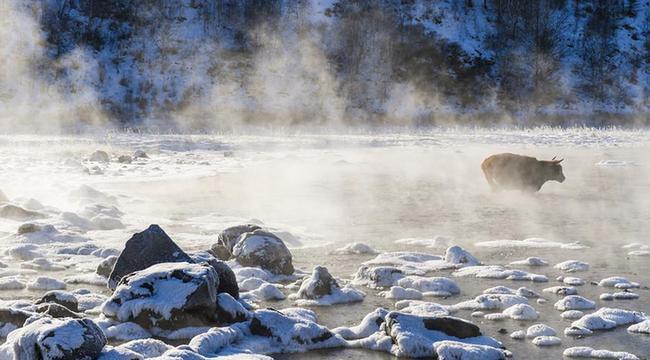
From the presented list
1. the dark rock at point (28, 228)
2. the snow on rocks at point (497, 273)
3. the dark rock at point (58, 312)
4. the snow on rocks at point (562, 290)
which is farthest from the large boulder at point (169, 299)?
the dark rock at point (28, 228)

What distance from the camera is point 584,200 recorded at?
643 inches

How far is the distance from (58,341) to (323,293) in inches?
127

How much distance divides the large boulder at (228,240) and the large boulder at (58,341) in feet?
→ 13.9

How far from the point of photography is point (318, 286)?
794 cm

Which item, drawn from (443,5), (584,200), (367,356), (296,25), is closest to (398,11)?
(443,5)

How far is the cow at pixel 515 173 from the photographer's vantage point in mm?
17031

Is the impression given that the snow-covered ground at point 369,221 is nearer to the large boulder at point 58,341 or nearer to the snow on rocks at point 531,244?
the snow on rocks at point 531,244

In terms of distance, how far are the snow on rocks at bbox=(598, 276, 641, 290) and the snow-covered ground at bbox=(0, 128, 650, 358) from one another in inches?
1.0

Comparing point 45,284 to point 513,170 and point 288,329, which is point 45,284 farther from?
point 513,170

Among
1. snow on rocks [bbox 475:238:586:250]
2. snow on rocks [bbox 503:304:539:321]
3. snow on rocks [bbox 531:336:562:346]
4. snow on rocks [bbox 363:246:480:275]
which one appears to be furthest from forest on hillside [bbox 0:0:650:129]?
snow on rocks [bbox 531:336:562:346]

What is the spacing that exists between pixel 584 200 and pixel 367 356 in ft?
37.2

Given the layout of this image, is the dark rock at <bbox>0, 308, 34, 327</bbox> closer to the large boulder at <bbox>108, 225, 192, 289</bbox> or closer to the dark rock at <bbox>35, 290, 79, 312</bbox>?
the dark rock at <bbox>35, 290, 79, 312</bbox>

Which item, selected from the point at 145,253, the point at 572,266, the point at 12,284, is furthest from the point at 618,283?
the point at 12,284

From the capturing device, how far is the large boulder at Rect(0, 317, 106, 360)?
5.19 meters
